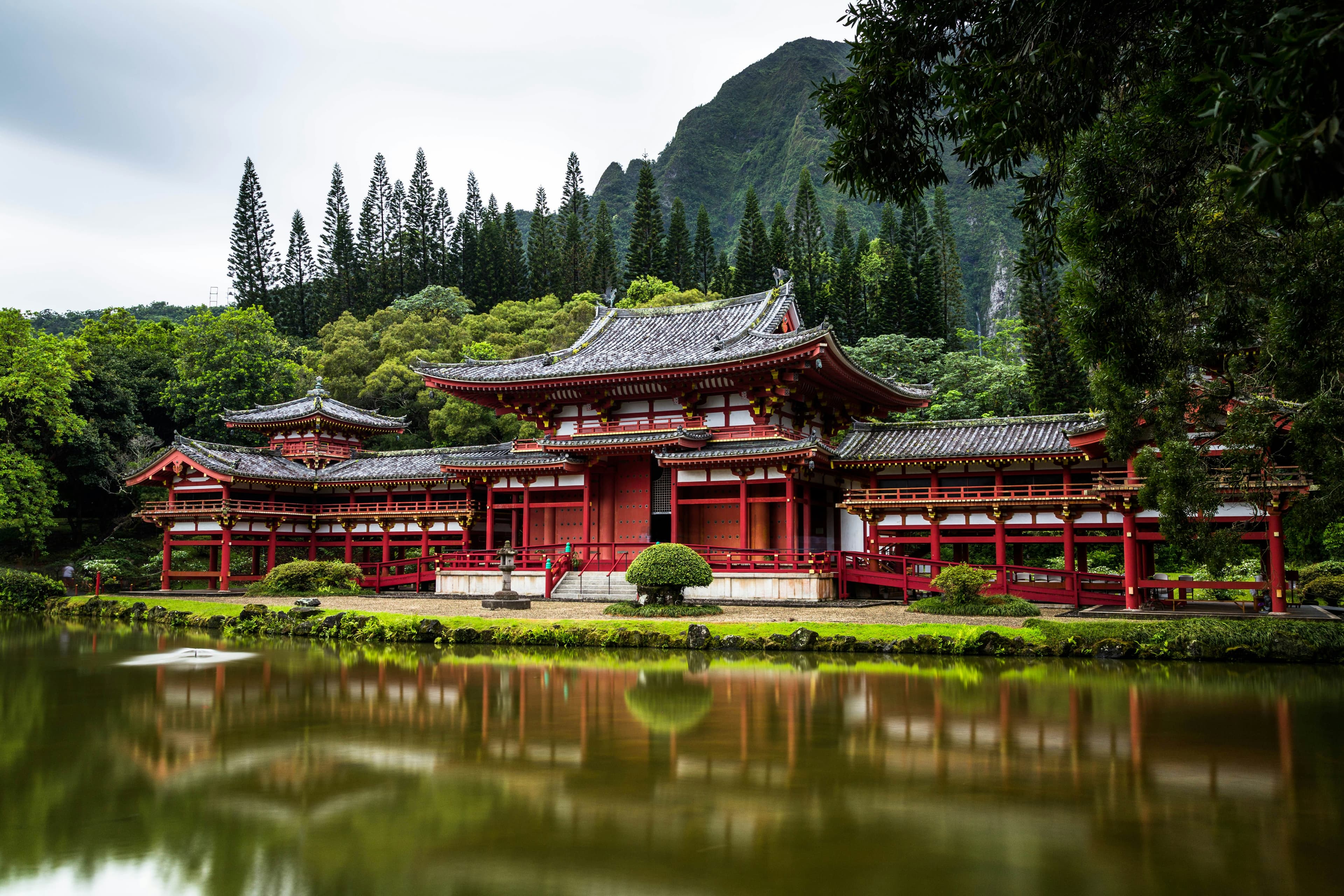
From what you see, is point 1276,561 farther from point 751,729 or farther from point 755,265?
point 755,265

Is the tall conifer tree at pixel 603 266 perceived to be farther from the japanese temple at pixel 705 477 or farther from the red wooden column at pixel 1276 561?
the red wooden column at pixel 1276 561

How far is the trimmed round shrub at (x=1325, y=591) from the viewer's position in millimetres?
24969

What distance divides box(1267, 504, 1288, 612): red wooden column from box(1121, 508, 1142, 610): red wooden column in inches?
101

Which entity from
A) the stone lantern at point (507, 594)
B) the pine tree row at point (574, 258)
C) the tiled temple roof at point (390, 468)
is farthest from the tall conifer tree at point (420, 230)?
the stone lantern at point (507, 594)

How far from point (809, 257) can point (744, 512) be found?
3931 cm

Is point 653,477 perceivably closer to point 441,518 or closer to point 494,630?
point 441,518

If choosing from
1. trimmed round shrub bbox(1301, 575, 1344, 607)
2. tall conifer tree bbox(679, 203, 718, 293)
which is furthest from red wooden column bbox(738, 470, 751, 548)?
tall conifer tree bbox(679, 203, 718, 293)

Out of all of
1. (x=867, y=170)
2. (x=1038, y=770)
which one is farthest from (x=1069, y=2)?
(x=1038, y=770)

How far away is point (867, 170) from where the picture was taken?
32.1ft

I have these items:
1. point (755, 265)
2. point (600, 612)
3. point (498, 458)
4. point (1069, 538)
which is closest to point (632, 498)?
point (498, 458)

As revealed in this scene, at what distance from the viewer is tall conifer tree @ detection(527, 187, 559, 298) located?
221 ft

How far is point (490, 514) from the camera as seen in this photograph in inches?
1202

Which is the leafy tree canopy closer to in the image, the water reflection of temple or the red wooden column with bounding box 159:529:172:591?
the red wooden column with bounding box 159:529:172:591

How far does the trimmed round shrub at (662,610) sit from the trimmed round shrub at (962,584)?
5170 mm
